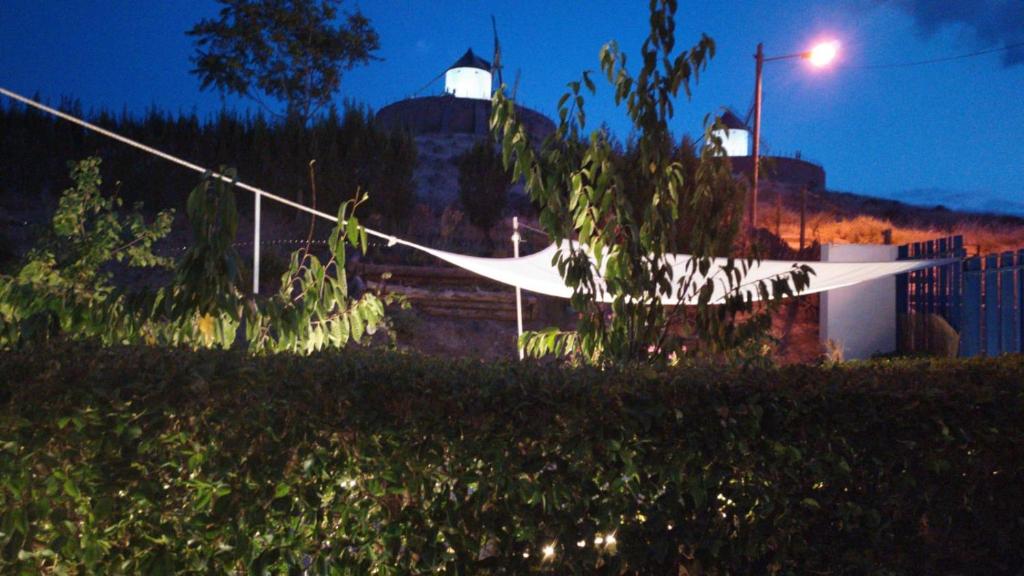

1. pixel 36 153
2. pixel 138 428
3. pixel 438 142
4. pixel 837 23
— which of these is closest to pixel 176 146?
pixel 36 153

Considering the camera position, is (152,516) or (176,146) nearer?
(152,516)

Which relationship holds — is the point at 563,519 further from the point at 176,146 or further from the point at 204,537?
the point at 176,146

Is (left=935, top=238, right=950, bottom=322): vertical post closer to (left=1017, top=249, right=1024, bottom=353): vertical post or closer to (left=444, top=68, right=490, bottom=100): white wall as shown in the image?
(left=1017, top=249, right=1024, bottom=353): vertical post

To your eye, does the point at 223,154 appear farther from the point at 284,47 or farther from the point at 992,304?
the point at 992,304

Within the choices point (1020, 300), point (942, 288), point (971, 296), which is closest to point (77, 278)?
point (1020, 300)

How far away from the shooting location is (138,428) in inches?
64.9

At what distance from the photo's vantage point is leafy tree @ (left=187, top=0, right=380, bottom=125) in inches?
683

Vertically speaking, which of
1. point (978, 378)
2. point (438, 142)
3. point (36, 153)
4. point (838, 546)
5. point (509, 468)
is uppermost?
point (438, 142)

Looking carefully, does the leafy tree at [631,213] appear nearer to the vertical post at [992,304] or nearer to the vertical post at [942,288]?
the vertical post at [992,304]

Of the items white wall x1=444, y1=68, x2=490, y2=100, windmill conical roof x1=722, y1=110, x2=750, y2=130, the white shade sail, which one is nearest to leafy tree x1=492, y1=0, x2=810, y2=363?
windmill conical roof x1=722, y1=110, x2=750, y2=130

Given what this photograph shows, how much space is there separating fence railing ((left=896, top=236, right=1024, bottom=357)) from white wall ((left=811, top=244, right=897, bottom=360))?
163 millimetres

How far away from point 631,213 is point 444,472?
1.35 m

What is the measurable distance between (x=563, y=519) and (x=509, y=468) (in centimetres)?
15

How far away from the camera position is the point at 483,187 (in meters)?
14.3
